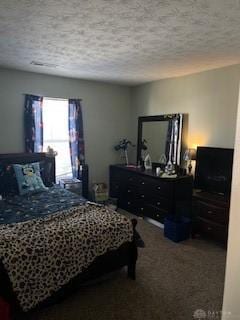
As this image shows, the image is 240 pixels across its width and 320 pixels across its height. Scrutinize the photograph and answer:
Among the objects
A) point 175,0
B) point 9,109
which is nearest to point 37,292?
point 175,0

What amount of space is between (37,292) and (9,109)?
9.36 feet

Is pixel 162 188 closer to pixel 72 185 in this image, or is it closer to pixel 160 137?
pixel 160 137

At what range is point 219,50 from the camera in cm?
260

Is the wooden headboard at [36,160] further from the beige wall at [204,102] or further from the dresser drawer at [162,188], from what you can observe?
the beige wall at [204,102]

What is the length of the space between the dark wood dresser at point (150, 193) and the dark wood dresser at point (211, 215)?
0.28m

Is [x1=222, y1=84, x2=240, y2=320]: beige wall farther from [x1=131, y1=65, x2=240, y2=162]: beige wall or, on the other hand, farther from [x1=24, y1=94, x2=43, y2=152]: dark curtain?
[x1=24, y1=94, x2=43, y2=152]: dark curtain

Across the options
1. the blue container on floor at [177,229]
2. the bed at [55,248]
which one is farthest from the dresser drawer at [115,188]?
the bed at [55,248]

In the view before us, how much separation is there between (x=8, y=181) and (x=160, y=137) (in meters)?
2.59

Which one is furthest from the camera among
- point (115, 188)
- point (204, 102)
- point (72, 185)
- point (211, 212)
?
point (115, 188)

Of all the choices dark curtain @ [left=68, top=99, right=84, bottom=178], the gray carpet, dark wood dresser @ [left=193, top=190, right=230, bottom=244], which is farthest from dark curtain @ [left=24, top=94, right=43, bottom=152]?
dark wood dresser @ [left=193, top=190, right=230, bottom=244]

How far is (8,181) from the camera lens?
3.30m

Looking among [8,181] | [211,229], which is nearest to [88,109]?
[8,181]

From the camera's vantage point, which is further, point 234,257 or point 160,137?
point 160,137

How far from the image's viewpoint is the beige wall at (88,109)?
12.3ft
